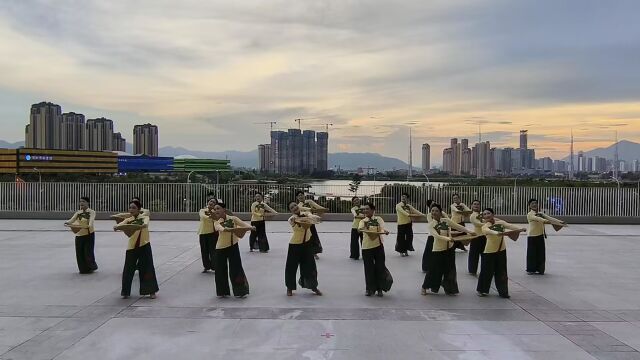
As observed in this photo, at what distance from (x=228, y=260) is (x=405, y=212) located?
4.80m

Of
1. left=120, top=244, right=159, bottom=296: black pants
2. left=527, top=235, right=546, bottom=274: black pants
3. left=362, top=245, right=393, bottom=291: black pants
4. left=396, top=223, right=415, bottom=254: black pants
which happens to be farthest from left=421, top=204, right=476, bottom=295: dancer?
left=120, top=244, right=159, bottom=296: black pants

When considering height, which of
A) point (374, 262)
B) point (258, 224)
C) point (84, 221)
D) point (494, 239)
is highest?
point (84, 221)

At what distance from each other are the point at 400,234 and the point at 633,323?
5846 millimetres

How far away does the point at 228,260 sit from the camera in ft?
27.0

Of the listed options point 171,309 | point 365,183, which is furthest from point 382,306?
point 365,183

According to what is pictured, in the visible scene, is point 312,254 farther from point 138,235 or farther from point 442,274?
point 138,235

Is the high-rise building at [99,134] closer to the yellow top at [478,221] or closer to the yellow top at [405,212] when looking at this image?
the yellow top at [405,212]

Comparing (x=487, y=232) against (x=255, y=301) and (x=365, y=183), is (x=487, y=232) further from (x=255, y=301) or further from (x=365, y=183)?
(x=365, y=183)

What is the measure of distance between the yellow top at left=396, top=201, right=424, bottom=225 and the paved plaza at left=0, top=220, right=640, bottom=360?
972mm

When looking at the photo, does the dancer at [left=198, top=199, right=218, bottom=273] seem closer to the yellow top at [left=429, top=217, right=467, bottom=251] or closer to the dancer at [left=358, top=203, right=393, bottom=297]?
the dancer at [left=358, top=203, right=393, bottom=297]

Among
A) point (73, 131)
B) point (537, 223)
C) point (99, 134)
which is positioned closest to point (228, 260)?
point (537, 223)

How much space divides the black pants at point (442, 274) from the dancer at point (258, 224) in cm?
474

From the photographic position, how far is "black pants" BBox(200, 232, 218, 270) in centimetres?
1014

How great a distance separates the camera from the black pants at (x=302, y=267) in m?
8.26
